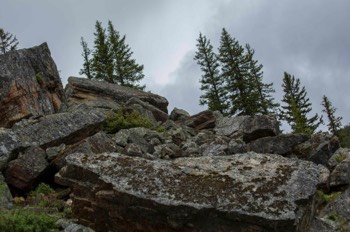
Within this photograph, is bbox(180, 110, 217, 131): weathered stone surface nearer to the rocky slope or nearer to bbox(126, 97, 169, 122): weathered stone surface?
bbox(126, 97, 169, 122): weathered stone surface

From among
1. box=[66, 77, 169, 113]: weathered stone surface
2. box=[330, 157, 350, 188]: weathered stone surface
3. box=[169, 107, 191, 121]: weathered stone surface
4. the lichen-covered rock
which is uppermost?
box=[66, 77, 169, 113]: weathered stone surface

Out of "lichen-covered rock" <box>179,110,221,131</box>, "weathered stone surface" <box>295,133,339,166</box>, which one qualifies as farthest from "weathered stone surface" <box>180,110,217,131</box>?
"weathered stone surface" <box>295,133,339,166</box>

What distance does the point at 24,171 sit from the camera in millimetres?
15156

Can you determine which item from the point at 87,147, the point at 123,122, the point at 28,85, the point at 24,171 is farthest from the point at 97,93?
the point at 24,171

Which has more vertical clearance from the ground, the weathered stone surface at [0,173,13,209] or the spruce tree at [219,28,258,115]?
the spruce tree at [219,28,258,115]

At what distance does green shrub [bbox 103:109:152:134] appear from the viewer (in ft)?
78.7

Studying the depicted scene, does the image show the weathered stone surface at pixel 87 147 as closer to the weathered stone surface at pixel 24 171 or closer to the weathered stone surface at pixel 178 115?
the weathered stone surface at pixel 24 171

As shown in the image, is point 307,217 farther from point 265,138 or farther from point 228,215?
point 265,138

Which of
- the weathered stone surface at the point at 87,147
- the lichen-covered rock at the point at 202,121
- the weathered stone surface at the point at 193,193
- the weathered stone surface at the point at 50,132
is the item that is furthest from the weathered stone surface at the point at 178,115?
the weathered stone surface at the point at 193,193

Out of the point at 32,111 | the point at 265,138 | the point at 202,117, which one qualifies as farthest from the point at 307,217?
the point at 202,117

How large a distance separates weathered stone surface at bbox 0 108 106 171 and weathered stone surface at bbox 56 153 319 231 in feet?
18.9

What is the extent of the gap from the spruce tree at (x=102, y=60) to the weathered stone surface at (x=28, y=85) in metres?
21.1

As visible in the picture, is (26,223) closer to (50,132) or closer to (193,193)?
(193,193)

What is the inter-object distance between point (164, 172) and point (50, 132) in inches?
384
